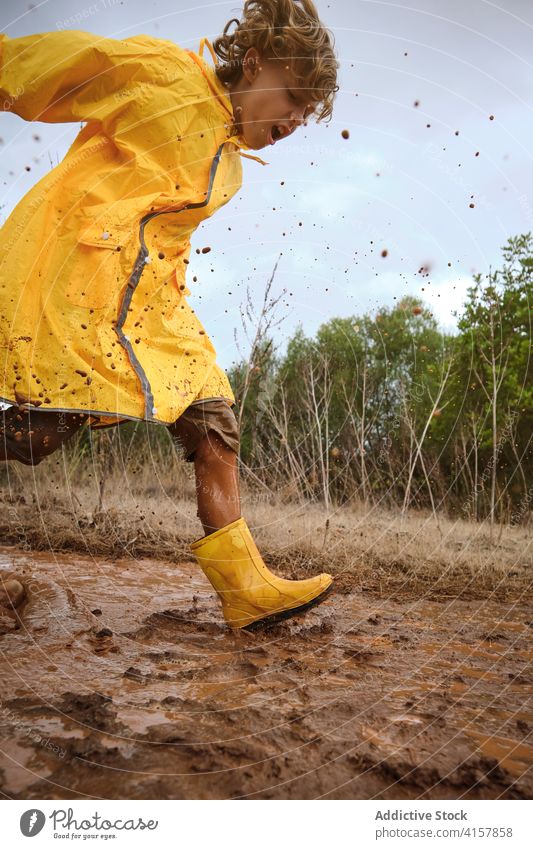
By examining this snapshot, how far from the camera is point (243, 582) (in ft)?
6.63

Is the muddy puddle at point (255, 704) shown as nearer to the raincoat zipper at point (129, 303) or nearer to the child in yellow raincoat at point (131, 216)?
the child in yellow raincoat at point (131, 216)

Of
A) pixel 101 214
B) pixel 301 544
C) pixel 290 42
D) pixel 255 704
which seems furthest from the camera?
pixel 301 544

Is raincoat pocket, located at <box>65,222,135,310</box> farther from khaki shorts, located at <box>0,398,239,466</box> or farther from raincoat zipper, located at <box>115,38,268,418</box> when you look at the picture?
khaki shorts, located at <box>0,398,239,466</box>

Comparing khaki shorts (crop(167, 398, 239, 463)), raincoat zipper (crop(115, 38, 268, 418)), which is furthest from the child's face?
khaki shorts (crop(167, 398, 239, 463))

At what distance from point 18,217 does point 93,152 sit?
30cm

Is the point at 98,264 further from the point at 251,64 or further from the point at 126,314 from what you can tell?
the point at 251,64

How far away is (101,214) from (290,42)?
2.68 ft

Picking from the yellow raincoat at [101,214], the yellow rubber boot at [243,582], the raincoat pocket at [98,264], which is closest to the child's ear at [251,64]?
the yellow raincoat at [101,214]

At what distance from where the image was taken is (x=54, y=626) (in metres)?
2.11

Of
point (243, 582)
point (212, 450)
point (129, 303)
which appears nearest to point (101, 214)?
point (129, 303)

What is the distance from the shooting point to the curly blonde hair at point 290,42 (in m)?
1.88

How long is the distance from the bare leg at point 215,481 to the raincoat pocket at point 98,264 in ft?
1.82
